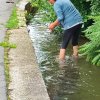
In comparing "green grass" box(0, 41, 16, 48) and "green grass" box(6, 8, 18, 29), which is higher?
"green grass" box(6, 8, 18, 29)

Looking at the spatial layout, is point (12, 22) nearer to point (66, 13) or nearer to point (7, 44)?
point (7, 44)

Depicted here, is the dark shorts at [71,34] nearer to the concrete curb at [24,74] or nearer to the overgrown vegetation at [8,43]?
the concrete curb at [24,74]

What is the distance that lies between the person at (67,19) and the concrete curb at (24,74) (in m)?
0.81

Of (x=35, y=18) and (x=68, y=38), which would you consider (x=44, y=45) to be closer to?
(x=68, y=38)

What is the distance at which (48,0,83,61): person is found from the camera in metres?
8.95

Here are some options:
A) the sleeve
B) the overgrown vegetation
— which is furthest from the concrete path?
the sleeve

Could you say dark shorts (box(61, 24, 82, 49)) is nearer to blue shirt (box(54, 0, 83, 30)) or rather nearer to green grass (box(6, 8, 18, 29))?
blue shirt (box(54, 0, 83, 30))

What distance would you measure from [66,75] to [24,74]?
1.46 meters

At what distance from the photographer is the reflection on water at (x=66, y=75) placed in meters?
7.17

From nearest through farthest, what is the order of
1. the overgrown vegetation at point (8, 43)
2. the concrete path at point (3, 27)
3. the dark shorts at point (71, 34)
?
the concrete path at point (3, 27)
the overgrown vegetation at point (8, 43)
the dark shorts at point (71, 34)

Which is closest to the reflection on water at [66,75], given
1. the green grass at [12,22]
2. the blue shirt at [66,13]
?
the green grass at [12,22]

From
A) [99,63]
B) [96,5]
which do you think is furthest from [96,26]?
[96,5]

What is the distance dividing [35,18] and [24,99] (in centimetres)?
886

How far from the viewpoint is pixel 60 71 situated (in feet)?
27.8
